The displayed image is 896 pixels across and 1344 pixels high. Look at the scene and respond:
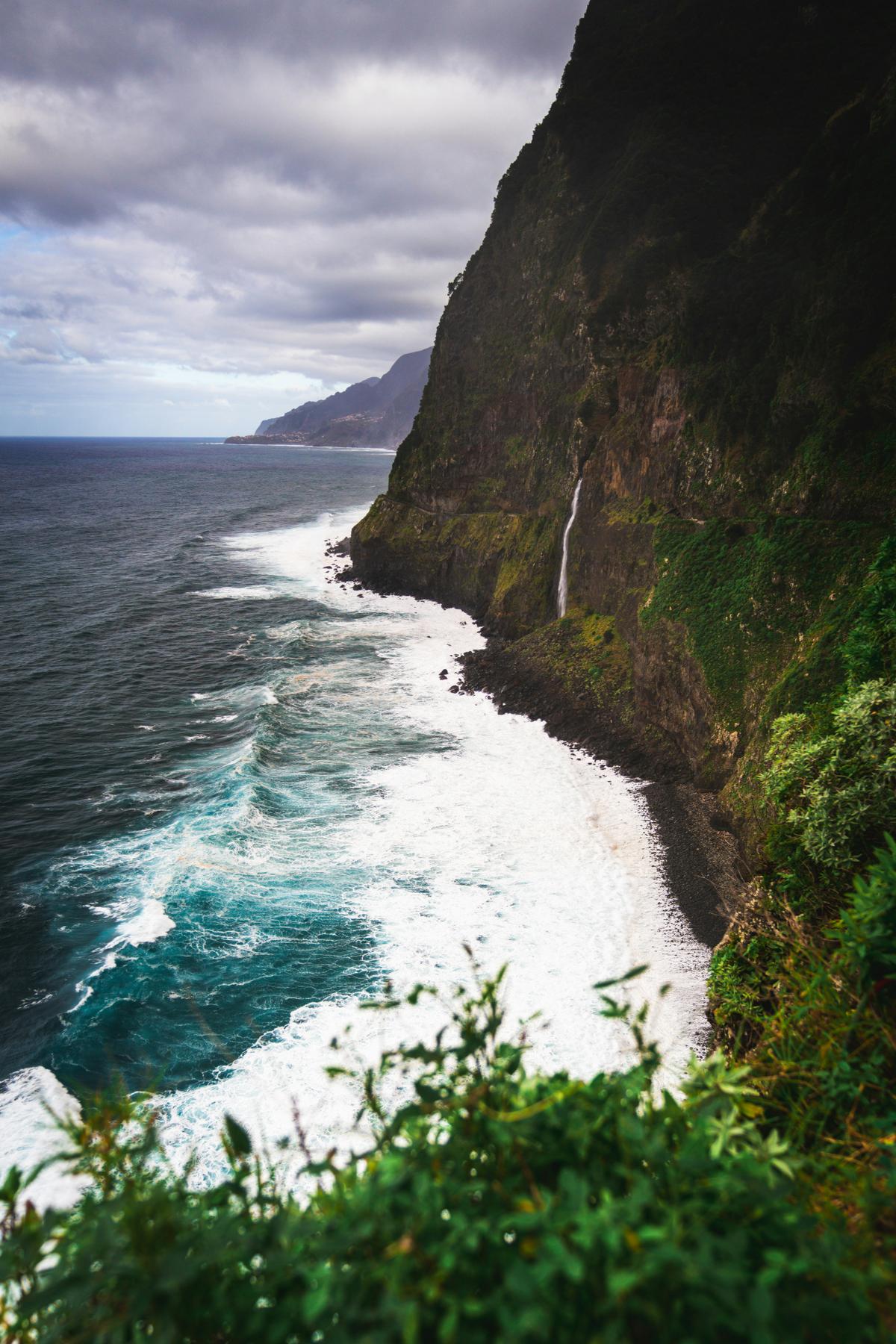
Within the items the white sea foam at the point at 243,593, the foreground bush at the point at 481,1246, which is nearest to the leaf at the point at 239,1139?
the foreground bush at the point at 481,1246

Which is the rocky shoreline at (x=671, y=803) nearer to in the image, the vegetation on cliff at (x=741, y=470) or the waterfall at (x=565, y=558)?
the vegetation on cliff at (x=741, y=470)

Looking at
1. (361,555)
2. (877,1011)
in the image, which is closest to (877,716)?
(877,1011)

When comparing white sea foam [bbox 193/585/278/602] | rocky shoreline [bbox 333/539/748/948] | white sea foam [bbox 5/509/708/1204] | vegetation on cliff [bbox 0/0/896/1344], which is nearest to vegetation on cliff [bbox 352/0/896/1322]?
vegetation on cliff [bbox 0/0/896/1344]

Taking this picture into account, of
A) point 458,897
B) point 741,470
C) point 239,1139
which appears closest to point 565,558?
point 741,470

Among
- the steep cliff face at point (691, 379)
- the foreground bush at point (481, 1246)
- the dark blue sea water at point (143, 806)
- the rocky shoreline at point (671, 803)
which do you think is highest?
the steep cliff face at point (691, 379)

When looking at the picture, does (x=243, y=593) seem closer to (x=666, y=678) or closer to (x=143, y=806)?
(x=143, y=806)

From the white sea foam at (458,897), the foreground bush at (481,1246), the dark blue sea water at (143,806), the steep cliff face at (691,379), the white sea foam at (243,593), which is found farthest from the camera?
the white sea foam at (243,593)

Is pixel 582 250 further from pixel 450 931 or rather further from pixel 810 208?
pixel 450 931
